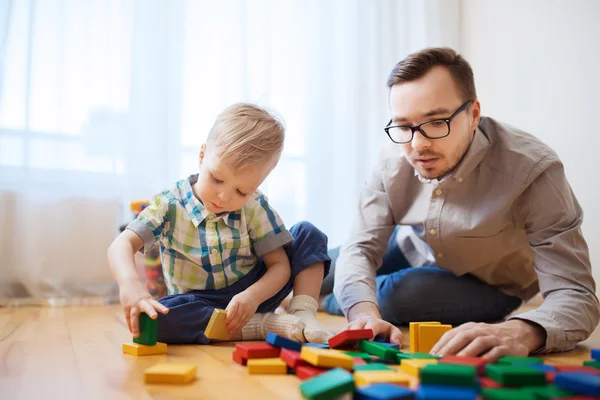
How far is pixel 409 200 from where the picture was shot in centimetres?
164

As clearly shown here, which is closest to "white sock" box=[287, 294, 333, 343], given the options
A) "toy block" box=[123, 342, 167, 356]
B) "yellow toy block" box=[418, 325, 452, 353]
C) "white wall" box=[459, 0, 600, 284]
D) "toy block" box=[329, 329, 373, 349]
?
"toy block" box=[329, 329, 373, 349]

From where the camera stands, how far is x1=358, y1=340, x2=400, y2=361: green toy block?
1038mm

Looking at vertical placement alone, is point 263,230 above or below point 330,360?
above

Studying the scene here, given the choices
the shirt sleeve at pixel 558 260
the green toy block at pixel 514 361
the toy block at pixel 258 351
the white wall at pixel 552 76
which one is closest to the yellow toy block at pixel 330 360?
the toy block at pixel 258 351

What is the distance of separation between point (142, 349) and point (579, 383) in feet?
2.65

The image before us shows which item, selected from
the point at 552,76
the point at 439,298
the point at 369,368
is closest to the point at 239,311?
the point at 369,368

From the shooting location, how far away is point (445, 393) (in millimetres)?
650

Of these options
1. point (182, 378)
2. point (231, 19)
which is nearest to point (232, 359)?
point (182, 378)

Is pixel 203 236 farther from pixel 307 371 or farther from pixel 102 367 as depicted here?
pixel 307 371

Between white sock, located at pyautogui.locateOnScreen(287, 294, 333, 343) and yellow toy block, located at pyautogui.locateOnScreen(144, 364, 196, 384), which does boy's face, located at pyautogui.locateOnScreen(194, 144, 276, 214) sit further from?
yellow toy block, located at pyautogui.locateOnScreen(144, 364, 196, 384)

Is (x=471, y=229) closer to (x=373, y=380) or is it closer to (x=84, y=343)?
(x=373, y=380)

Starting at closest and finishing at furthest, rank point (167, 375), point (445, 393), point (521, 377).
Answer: point (445, 393)
point (521, 377)
point (167, 375)

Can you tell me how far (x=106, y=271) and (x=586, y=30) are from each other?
223cm

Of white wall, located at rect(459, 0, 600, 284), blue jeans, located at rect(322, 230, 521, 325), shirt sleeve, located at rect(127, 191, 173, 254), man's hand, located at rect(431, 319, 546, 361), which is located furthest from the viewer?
white wall, located at rect(459, 0, 600, 284)
